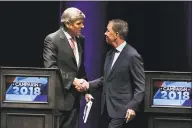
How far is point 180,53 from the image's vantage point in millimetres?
6453

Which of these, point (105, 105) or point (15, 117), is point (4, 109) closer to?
point (15, 117)

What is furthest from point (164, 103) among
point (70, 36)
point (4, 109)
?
point (4, 109)

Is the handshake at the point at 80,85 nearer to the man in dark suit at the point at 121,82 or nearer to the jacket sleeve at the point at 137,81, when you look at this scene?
the man in dark suit at the point at 121,82

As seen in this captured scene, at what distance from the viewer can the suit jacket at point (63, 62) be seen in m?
5.00

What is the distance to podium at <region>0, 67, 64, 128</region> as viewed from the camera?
15.6 feet

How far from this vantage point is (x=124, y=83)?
5047 mm

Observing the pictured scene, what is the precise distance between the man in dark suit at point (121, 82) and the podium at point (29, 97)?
18.5 inches

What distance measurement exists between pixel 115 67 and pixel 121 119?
0.45 m

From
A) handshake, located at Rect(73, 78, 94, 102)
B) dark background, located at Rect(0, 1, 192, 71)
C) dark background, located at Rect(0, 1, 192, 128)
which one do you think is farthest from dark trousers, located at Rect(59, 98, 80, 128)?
dark background, located at Rect(0, 1, 192, 71)

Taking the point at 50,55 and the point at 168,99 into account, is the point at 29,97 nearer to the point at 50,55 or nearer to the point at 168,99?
the point at 50,55

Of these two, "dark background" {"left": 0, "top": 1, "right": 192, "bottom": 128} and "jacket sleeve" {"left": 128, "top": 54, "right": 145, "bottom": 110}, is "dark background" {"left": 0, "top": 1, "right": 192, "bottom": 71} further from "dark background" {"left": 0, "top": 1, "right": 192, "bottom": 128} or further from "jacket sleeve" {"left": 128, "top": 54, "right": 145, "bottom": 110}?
"jacket sleeve" {"left": 128, "top": 54, "right": 145, "bottom": 110}

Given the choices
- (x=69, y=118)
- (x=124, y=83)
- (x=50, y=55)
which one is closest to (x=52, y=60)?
(x=50, y=55)

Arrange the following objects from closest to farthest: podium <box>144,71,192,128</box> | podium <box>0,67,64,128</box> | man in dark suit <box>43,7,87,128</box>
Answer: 1. podium <box>0,67,64,128</box>
2. podium <box>144,71,192,128</box>
3. man in dark suit <box>43,7,87,128</box>

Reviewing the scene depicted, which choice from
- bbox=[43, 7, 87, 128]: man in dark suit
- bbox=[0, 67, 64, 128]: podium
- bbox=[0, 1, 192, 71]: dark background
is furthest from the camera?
bbox=[0, 1, 192, 71]: dark background
